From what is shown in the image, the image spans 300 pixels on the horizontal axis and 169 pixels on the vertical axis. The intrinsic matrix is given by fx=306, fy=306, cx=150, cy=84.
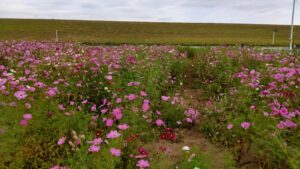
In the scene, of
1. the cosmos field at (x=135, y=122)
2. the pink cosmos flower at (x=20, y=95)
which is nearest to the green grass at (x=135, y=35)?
the cosmos field at (x=135, y=122)

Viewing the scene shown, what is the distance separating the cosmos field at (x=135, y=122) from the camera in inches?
141

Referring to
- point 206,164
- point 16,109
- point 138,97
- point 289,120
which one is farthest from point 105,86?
point 289,120

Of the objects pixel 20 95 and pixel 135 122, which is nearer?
pixel 20 95

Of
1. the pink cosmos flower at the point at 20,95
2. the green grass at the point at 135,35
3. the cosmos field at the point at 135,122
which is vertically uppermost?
the green grass at the point at 135,35

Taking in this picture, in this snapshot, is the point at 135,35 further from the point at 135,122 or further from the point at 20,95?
the point at 20,95

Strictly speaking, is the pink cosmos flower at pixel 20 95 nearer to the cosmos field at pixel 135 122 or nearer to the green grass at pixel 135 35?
the cosmos field at pixel 135 122

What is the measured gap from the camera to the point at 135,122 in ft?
14.1

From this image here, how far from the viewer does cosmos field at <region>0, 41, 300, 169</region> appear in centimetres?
359

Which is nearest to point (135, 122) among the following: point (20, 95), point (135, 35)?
point (20, 95)

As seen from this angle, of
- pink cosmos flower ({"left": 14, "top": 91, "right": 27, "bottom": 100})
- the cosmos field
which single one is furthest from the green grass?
pink cosmos flower ({"left": 14, "top": 91, "right": 27, "bottom": 100})

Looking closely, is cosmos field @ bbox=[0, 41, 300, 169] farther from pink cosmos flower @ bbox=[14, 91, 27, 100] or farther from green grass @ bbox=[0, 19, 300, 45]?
green grass @ bbox=[0, 19, 300, 45]

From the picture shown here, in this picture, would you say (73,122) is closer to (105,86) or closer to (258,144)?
(105,86)

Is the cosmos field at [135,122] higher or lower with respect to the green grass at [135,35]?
lower

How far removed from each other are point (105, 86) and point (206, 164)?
2612mm
